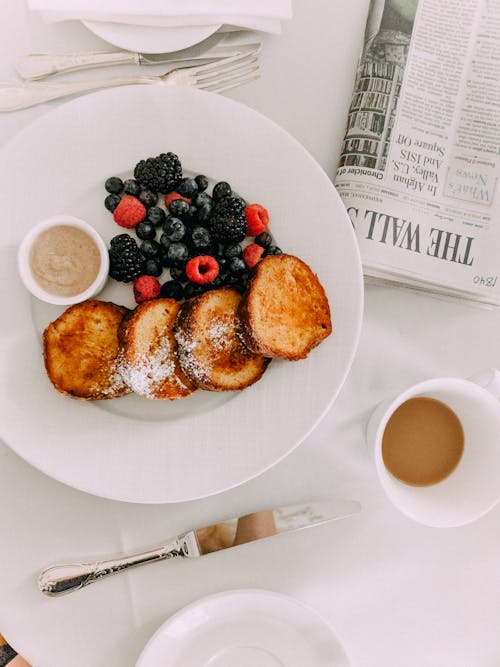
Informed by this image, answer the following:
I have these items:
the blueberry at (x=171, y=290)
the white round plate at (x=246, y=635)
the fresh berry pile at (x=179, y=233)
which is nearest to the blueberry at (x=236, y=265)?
the fresh berry pile at (x=179, y=233)

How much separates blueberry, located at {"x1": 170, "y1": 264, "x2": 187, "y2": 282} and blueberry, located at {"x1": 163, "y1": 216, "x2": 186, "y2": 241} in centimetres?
5

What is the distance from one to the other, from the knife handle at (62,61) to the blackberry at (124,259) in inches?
14.0

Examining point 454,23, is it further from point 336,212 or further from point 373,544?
point 373,544

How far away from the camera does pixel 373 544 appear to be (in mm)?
1188

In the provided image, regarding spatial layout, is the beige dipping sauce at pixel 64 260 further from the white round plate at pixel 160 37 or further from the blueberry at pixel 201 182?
the white round plate at pixel 160 37

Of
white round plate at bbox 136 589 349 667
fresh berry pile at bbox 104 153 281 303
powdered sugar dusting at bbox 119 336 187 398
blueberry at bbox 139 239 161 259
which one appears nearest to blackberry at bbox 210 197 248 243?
fresh berry pile at bbox 104 153 281 303

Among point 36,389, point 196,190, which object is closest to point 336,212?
point 196,190

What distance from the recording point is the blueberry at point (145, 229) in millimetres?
1077

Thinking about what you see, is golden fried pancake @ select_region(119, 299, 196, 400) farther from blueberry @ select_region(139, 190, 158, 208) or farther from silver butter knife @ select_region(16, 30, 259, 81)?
silver butter knife @ select_region(16, 30, 259, 81)

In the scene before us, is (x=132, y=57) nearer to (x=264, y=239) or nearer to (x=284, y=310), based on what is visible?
(x=264, y=239)

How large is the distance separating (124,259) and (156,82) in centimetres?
36

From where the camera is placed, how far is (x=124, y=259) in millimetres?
1050

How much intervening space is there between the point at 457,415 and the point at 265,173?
58 centimetres

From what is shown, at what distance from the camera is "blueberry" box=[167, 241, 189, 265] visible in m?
1.06
